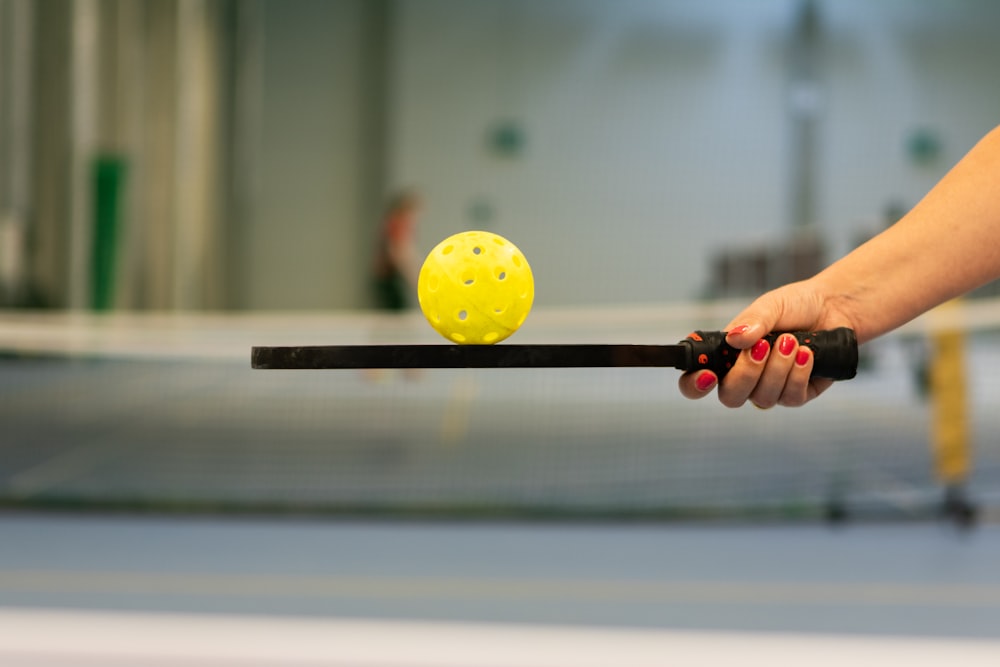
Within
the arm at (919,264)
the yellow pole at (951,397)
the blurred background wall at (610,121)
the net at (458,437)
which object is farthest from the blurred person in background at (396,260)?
the arm at (919,264)

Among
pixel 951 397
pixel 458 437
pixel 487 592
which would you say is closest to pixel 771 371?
pixel 487 592

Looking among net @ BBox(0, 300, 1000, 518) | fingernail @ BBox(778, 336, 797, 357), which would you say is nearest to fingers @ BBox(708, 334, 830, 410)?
fingernail @ BBox(778, 336, 797, 357)

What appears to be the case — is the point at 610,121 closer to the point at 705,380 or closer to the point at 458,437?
the point at 458,437

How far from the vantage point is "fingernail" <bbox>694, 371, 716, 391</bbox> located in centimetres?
96

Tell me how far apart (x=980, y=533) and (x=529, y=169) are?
968 cm

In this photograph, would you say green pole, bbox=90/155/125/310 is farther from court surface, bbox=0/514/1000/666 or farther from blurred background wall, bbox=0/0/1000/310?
court surface, bbox=0/514/1000/666

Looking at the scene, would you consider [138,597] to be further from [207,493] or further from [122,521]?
[207,493]

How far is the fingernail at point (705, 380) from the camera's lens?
0.96 m

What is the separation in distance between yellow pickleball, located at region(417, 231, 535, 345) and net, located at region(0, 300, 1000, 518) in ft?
8.34

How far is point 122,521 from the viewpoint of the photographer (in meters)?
3.57

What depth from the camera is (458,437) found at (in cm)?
560

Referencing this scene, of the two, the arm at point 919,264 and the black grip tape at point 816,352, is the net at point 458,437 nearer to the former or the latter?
the arm at point 919,264

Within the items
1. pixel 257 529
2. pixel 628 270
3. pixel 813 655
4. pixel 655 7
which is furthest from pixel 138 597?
pixel 655 7

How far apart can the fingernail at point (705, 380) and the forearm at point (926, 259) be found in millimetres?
228
